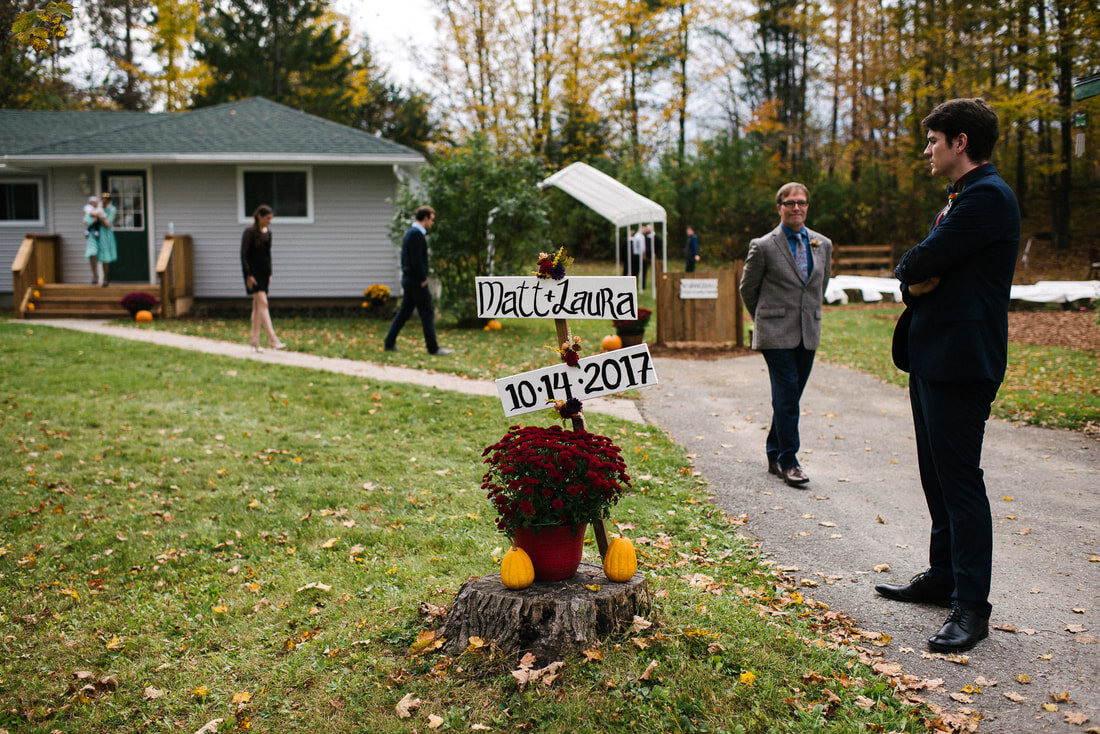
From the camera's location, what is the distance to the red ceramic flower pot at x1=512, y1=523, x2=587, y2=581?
11.8 ft

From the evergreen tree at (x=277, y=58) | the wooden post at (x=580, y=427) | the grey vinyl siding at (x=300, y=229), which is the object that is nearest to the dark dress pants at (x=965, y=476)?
the wooden post at (x=580, y=427)

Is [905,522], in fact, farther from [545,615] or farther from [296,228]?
[296,228]

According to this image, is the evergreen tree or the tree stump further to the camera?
the evergreen tree

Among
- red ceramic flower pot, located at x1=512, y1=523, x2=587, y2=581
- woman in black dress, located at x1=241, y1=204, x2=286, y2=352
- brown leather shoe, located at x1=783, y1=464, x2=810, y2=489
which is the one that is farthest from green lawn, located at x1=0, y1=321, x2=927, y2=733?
woman in black dress, located at x1=241, y1=204, x2=286, y2=352

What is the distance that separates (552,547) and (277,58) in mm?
34010

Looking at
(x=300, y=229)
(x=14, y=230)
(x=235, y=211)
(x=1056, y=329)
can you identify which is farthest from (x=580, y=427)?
(x=14, y=230)

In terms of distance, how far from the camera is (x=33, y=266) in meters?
17.5

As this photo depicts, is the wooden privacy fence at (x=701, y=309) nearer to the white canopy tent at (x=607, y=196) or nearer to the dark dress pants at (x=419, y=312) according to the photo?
the dark dress pants at (x=419, y=312)

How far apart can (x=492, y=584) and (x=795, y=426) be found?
3272mm

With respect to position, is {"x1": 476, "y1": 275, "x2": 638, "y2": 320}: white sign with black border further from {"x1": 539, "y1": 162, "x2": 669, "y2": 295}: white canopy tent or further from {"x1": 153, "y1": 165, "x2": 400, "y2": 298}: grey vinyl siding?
{"x1": 539, "y1": 162, "x2": 669, "y2": 295}: white canopy tent

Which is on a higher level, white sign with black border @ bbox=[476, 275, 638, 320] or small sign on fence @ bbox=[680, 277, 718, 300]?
small sign on fence @ bbox=[680, 277, 718, 300]

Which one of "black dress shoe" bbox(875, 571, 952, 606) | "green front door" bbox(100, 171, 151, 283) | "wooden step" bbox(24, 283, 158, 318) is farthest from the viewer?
"green front door" bbox(100, 171, 151, 283)

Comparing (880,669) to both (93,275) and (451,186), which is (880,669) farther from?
(93,275)

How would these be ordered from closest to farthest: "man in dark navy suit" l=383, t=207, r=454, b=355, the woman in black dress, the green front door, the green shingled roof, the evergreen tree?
1. the woman in black dress
2. "man in dark navy suit" l=383, t=207, r=454, b=355
3. the green shingled roof
4. the green front door
5. the evergreen tree
